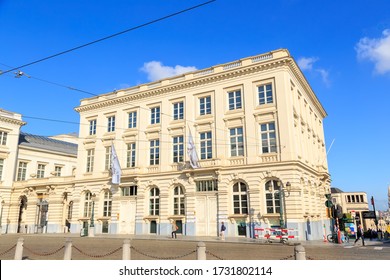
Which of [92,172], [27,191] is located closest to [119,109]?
[92,172]

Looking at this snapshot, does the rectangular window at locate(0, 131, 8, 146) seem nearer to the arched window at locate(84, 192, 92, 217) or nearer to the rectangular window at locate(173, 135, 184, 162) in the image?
the arched window at locate(84, 192, 92, 217)

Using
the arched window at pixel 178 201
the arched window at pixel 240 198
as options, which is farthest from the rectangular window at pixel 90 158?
the arched window at pixel 240 198

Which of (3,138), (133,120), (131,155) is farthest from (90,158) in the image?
(3,138)

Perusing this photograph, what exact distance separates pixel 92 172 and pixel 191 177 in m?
13.2

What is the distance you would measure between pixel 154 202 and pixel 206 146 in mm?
7827

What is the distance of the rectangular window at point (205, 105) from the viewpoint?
105 ft

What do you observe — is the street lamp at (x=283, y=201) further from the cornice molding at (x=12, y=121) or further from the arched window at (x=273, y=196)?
the cornice molding at (x=12, y=121)

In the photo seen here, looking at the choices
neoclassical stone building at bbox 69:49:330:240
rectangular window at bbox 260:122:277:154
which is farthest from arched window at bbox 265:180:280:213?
rectangular window at bbox 260:122:277:154

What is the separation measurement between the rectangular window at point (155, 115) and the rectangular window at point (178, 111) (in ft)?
6.76

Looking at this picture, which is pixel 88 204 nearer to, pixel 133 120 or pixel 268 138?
pixel 133 120

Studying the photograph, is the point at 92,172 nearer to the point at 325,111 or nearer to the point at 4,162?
the point at 4,162

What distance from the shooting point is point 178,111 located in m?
33.6

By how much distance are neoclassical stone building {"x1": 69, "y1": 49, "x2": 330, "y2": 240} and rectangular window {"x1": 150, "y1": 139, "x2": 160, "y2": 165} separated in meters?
0.11

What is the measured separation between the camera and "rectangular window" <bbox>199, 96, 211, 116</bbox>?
1259 inches
